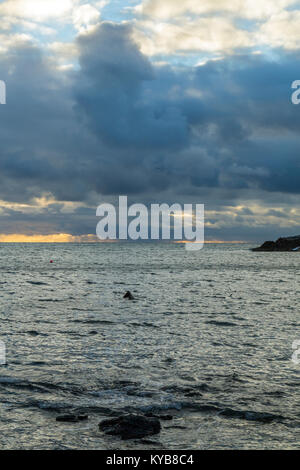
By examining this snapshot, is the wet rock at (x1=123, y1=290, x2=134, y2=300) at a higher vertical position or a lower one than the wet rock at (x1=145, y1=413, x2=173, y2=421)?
higher

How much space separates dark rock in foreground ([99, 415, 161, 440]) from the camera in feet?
34.8

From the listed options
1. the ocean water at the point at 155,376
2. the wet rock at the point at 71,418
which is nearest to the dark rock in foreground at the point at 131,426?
the ocean water at the point at 155,376

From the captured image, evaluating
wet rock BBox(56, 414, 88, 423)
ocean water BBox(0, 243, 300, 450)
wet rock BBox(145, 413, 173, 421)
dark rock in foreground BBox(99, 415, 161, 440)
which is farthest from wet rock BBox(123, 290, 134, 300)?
dark rock in foreground BBox(99, 415, 161, 440)

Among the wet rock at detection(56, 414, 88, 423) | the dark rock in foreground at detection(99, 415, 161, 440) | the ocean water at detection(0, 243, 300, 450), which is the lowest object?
the ocean water at detection(0, 243, 300, 450)

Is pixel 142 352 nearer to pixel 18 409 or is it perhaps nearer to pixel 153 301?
pixel 18 409

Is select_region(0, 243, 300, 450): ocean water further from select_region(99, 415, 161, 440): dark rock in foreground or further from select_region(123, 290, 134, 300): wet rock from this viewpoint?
select_region(123, 290, 134, 300): wet rock

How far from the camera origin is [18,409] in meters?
12.5

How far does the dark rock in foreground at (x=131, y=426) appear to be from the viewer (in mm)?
10594

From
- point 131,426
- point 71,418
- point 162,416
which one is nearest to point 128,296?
point 162,416

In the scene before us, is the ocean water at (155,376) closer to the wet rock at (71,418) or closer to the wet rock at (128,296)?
the wet rock at (71,418)

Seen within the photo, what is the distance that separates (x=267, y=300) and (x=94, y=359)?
26564 millimetres
